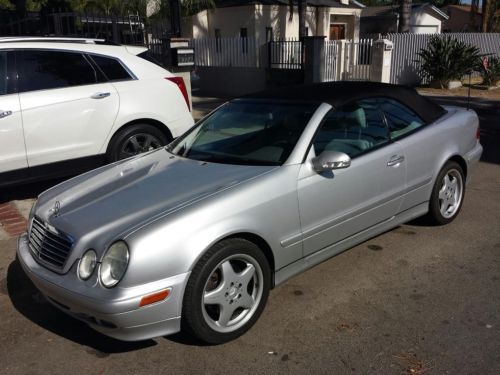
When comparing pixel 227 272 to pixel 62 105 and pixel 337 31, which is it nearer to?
pixel 62 105

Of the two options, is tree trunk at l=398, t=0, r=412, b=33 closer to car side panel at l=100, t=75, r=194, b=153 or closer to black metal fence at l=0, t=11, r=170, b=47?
black metal fence at l=0, t=11, r=170, b=47

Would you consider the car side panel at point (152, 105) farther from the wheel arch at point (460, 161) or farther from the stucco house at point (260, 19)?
the stucco house at point (260, 19)

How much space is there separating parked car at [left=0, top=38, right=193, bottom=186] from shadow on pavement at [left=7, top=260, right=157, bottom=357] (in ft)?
5.64

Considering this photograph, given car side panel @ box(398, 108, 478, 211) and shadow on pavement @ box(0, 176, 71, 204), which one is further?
shadow on pavement @ box(0, 176, 71, 204)

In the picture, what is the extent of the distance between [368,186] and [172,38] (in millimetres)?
6582

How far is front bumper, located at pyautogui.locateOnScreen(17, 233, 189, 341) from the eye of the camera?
112 inches

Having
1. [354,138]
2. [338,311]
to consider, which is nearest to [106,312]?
[338,311]

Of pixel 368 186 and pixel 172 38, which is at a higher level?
pixel 172 38

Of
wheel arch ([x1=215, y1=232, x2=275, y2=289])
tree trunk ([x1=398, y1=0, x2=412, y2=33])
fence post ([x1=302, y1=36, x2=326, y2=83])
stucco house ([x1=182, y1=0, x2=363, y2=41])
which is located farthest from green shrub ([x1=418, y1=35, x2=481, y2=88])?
wheel arch ([x1=215, y1=232, x2=275, y2=289])

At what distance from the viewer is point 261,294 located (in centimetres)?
343

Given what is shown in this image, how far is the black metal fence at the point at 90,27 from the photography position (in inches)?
406

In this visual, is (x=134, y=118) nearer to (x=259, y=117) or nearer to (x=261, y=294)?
(x=259, y=117)

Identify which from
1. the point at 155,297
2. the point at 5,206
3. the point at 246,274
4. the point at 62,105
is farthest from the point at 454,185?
the point at 5,206

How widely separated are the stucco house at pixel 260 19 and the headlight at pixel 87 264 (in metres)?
20.3
